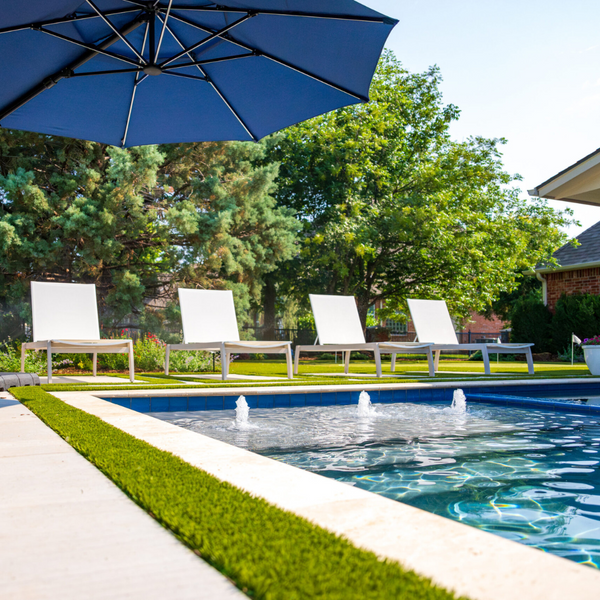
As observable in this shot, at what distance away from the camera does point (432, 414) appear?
5473mm

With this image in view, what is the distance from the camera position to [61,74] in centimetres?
489

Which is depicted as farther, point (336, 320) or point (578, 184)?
point (336, 320)

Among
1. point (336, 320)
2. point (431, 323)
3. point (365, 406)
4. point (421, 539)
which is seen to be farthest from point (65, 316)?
point (421, 539)

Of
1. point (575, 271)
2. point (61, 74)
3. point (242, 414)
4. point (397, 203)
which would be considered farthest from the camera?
point (575, 271)

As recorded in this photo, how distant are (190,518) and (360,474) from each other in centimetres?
173

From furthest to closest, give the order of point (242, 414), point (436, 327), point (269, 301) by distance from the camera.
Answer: point (269, 301), point (436, 327), point (242, 414)

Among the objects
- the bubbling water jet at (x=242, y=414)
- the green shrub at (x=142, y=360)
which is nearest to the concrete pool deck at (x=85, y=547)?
the bubbling water jet at (x=242, y=414)

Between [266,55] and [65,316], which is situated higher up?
[266,55]

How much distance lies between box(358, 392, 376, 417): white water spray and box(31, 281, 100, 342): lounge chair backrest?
3.57 m

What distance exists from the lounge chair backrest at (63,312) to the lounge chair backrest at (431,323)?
4993mm

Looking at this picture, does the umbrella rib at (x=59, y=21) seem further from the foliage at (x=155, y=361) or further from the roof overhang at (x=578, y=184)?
the foliage at (x=155, y=361)

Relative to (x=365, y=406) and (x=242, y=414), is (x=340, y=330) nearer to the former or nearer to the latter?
(x=365, y=406)

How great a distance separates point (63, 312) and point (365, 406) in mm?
4329

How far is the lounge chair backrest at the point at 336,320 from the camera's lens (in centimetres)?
856
